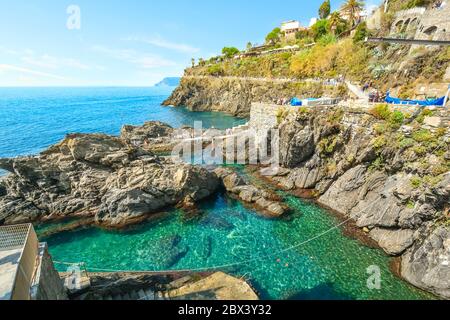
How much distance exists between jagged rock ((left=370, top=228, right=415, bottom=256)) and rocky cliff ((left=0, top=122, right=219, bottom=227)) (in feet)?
47.4

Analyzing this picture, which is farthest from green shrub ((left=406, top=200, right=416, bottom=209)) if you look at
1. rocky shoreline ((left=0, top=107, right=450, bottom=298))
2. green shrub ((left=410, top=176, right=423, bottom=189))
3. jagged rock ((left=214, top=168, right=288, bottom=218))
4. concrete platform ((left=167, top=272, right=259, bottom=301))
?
concrete platform ((left=167, top=272, right=259, bottom=301))

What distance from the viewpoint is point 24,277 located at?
7605mm

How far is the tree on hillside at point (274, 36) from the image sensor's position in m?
90.8

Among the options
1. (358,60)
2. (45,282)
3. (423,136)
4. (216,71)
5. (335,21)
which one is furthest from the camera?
(216,71)

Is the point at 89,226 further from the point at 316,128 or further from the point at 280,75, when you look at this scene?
the point at 280,75

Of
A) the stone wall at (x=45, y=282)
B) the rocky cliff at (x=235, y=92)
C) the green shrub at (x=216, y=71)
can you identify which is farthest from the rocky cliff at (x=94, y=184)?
the green shrub at (x=216, y=71)

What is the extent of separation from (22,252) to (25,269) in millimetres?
Result: 550

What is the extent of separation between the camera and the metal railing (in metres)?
7.11

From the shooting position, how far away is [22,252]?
25.8ft

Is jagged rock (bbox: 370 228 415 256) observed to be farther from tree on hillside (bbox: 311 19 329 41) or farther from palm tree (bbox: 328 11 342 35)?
tree on hillside (bbox: 311 19 329 41)

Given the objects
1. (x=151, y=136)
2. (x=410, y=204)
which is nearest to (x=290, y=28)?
(x=151, y=136)

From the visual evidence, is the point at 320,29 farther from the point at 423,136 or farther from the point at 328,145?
the point at 423,136

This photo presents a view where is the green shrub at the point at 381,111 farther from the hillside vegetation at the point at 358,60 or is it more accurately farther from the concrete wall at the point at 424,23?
the concrete wall at the point at 424,23
